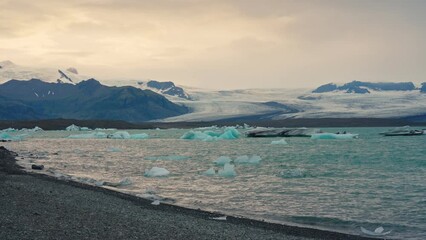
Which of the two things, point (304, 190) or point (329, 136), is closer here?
point (304, 190)

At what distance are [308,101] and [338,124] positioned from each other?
17.8 m

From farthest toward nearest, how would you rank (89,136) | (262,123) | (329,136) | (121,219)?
(262,123) < (89,136) < (329,136) < (121,219)

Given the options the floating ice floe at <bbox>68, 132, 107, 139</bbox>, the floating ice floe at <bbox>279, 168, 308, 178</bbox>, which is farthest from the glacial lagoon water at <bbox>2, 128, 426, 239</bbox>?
the floating ice floe at <bbox>68, 132, 107, 139</bbox>

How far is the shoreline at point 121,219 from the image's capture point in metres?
10.3

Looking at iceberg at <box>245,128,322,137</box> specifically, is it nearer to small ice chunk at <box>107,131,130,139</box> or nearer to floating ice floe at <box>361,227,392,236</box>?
small ice chunk at <box>107,131,130,139</box>

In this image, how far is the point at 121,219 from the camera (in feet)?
40.6

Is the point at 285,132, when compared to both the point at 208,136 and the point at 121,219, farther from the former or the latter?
the point at 121,219

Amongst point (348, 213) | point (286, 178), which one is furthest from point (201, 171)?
point (348, 213)

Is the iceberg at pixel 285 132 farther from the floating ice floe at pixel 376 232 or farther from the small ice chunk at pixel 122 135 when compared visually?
the floating ice floe at pixel 376 232

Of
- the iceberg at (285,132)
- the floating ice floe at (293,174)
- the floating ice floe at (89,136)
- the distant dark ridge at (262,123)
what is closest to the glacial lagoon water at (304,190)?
the floating ice floe at (293,174)

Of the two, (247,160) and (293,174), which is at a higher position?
(247,160)

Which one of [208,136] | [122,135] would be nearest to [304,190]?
[208,136]

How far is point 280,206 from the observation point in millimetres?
17625

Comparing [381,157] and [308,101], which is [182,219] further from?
[308,101]
